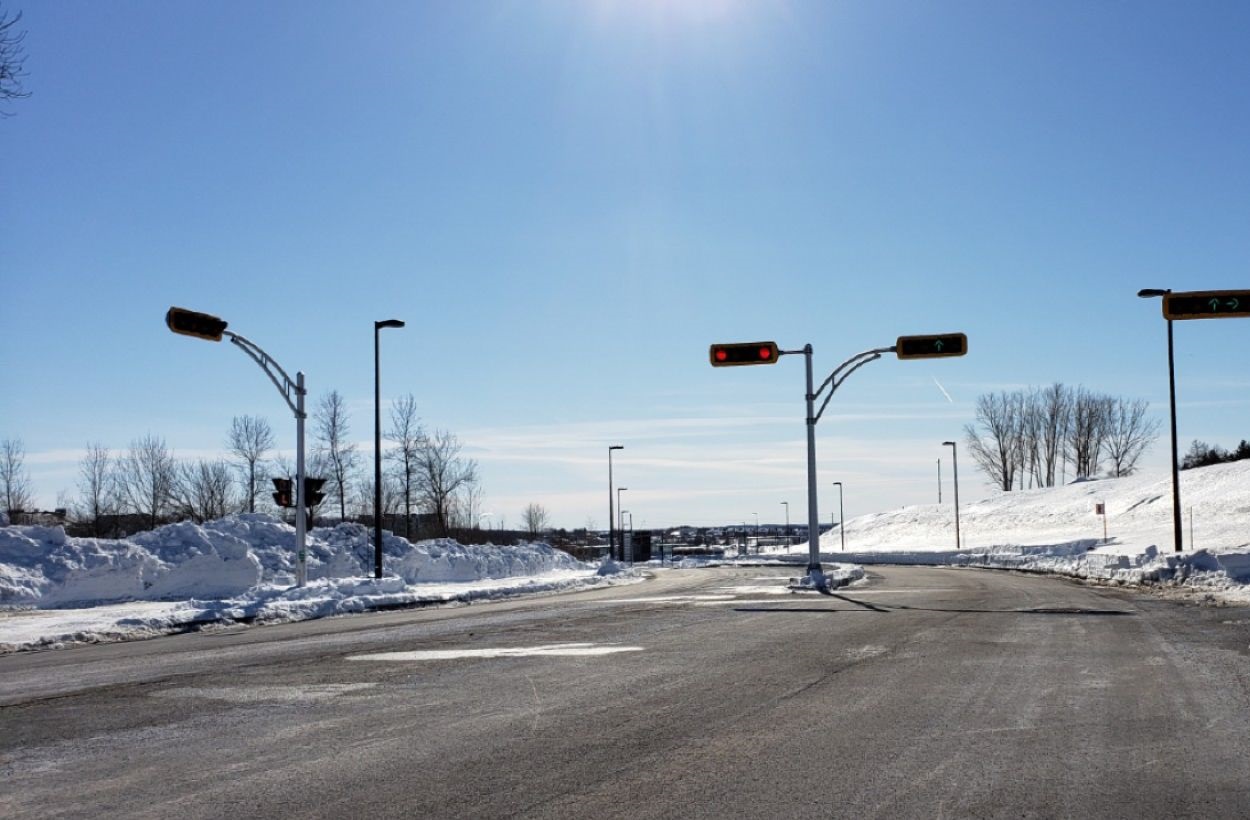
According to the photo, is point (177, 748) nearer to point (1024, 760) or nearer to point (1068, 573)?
point (1024, 760)

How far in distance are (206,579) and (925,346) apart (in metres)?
22.6

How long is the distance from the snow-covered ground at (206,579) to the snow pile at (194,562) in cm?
4

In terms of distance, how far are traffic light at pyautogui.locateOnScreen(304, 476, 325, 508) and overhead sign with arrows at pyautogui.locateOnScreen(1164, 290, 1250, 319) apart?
67.8 feet

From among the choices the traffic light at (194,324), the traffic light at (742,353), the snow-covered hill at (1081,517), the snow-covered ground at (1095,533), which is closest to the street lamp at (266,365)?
the traffic light at (194,324)

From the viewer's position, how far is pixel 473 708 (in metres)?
9.22

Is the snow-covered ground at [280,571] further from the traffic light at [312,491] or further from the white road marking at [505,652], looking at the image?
the white road marking at [505,652]

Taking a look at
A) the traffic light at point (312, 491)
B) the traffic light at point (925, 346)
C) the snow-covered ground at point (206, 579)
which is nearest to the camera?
the snow-covered ground at point (206, 579)

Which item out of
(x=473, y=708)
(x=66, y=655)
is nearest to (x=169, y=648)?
(x=66, y=655)

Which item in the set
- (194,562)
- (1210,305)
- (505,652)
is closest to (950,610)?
(1210,305)

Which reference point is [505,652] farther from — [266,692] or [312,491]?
[312,491]

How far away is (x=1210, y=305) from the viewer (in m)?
22.3

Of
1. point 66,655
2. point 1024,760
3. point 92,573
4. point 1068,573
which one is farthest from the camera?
point 1068,573

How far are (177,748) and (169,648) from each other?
906cm

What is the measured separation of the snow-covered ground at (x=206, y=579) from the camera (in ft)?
71.2
